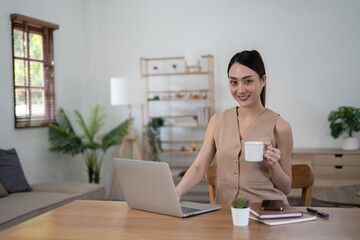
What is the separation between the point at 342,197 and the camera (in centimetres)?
280

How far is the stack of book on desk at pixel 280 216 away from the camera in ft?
5.40

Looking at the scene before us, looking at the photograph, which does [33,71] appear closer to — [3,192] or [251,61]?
[3,192]

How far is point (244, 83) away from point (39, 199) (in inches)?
104

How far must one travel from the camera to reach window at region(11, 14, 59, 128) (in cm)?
479

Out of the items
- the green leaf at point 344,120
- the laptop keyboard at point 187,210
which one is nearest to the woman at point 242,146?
the laptop keyboard at point 187,210

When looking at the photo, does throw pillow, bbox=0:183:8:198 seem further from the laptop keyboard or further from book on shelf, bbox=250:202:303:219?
book on shelf, bbox=250:202:303:219

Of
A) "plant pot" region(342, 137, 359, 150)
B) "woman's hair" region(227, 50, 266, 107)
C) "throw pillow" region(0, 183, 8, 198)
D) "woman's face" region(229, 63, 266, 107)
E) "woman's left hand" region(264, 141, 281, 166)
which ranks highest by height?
"woman's hair" region(227, 50, 266, 107)

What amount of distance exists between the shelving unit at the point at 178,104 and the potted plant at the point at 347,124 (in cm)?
148

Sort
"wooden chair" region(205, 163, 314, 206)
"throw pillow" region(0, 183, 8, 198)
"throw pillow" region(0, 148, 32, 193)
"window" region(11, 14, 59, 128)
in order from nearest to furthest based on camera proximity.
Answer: "wooden chair" region(205, 163, 314, 206) → "throw pillow" region(0, 183, 8, 198) → "throw pillow" region(0, 148, 32, 193) → "window" region(11, 14, 59, 128)

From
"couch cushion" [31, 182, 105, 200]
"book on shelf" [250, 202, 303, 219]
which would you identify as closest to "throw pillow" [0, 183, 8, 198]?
"couch cushion" [31, 182, 105, 200]

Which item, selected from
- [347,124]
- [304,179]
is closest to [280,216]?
[304,179]

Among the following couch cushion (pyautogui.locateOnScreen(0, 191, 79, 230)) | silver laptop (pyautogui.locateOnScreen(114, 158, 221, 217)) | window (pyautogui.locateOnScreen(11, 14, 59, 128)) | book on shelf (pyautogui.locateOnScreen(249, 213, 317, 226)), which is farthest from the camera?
window (pyautogui.locateOnScreen(11, 14, 59, 128))

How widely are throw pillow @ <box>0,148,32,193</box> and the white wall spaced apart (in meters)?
0.61

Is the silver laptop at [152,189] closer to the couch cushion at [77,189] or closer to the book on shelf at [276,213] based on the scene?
the book on shelf at [276,213]
